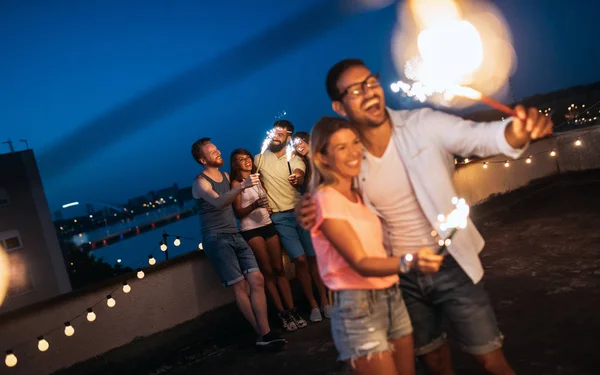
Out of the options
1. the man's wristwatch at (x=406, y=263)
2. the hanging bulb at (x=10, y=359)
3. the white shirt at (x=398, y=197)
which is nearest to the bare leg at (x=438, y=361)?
the white shirt at (x=398, y=197)

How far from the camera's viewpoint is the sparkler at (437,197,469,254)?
222cm

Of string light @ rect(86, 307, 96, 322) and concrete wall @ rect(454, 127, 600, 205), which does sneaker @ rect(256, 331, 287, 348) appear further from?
concrete wall @ rect(454, 127, 600, 205)

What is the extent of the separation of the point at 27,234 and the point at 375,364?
35.6 metres

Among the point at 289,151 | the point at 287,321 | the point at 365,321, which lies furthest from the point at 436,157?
the point at 287,321

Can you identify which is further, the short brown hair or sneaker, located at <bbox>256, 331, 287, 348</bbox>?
the short brown hair

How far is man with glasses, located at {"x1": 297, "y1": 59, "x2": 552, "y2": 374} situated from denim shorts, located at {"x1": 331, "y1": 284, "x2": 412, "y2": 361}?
0.21 m

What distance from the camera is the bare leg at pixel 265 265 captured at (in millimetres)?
5324

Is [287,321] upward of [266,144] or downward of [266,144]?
downward

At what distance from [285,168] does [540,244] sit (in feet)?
11.9

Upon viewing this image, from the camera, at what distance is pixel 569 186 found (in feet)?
31.7

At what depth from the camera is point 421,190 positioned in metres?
2.42

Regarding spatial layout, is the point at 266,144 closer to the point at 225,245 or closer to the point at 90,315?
the point at 225,245

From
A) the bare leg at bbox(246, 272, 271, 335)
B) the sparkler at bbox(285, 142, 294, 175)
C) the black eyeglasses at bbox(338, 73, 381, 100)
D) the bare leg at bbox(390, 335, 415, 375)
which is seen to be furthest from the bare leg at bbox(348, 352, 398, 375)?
the sparkler at bbox(285, 142, 294, 175)

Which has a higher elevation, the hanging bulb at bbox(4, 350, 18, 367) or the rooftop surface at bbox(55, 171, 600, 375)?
the hanging bulb at bbox(4, 350, 18, 367)
